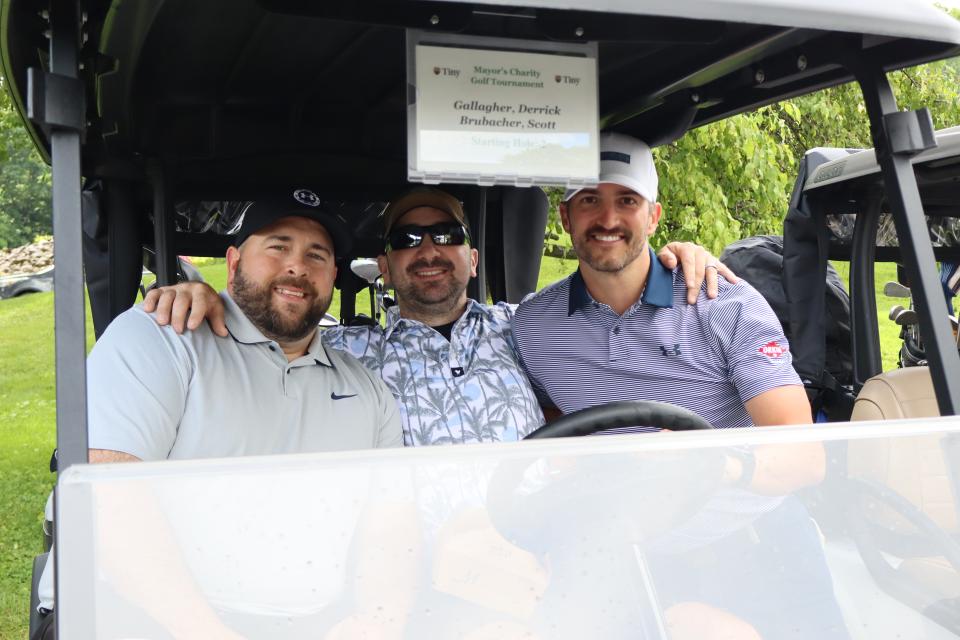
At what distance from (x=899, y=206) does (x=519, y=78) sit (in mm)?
661

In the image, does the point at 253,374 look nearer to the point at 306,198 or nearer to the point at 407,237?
the point at 306,198

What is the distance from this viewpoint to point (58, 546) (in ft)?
3.24

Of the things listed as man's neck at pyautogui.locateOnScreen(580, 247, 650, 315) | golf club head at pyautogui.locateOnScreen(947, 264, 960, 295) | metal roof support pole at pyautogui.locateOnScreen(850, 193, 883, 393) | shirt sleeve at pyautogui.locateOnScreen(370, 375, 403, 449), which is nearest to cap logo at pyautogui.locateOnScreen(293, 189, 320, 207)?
shirt sleeve at pyautogui.locateOnScreen(370, 375, 403, 449)

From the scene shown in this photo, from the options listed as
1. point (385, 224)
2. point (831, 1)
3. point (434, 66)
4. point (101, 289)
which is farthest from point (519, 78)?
point (101, 289)

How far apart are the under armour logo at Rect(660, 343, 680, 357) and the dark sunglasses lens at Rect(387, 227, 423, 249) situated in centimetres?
72

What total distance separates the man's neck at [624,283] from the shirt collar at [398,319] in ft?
1.16

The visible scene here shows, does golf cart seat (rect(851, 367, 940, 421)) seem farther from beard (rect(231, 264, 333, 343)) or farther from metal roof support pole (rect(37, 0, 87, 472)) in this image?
metal roof support pole (rect(37, 0, 87, 472))

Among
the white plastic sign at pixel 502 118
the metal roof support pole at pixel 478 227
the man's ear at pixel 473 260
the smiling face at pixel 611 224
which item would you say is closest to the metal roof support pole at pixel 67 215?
the white plastic sign at pixel 502 118

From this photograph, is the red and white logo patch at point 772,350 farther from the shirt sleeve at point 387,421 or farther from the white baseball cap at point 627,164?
the shirt sleeve at point 387,421

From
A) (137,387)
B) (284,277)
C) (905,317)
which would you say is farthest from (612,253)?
(905,317)

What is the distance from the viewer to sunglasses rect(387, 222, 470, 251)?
2537mm

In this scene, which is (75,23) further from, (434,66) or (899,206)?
(899,206)

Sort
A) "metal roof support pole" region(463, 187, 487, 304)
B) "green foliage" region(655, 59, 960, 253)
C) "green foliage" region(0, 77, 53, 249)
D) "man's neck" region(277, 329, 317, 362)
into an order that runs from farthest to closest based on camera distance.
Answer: "green foliage" region(0, 77, 53, 249)
"green foliage" region(655, 59, 960, 253)
"metal roof support pole" region(463, 187, 487, 304)
"man's neck" region(277, 329, 317, 362)

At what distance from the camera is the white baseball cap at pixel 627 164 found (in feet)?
7.63
